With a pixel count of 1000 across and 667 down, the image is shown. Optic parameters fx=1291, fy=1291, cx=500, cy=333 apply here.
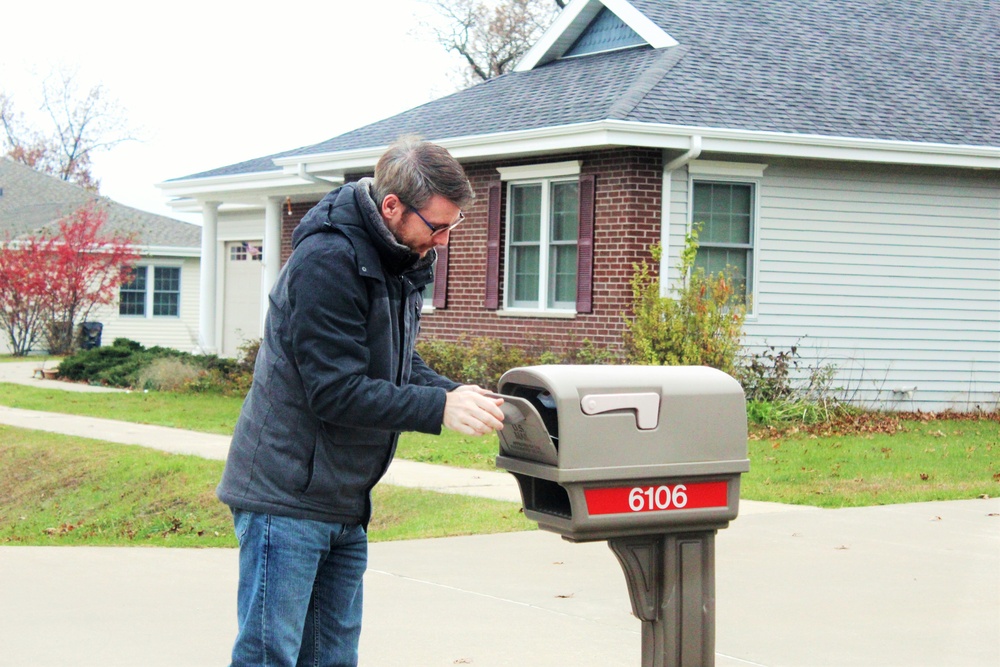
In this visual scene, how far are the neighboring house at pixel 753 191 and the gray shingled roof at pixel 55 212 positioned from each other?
Result: 17003 mm

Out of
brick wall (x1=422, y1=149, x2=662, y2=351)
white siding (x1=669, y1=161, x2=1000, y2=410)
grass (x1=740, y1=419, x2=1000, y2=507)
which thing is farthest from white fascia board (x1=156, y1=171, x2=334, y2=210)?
grass (x1=740, y1=419, x2=1000, y2=507)

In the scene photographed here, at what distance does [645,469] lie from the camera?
3.07 metres

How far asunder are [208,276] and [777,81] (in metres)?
10.7

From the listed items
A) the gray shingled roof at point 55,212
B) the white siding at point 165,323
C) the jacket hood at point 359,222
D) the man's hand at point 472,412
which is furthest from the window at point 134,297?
the man's hand at point 472,412

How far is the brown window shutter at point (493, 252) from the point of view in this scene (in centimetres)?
1617

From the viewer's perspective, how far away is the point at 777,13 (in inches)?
722

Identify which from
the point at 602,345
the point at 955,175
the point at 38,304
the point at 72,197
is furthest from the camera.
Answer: the point at 72,197

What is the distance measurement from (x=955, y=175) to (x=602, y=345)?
5103mm

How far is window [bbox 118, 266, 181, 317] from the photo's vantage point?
1267 inches

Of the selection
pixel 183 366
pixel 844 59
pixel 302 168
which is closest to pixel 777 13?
pixel 844 59

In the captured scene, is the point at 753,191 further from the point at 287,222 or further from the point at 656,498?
the point at 656,498

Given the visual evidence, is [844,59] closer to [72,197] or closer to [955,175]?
[955,175]

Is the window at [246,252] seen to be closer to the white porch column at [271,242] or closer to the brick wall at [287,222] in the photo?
the brick wall at [287,222]

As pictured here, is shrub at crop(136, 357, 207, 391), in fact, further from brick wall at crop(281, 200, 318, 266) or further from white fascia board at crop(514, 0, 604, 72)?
white fascia board at crop(514, 0, 604, 72)
